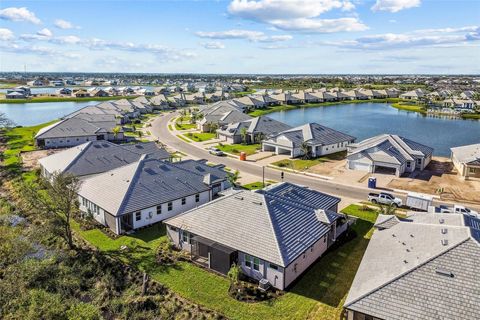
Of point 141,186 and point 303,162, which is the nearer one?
point 141,186

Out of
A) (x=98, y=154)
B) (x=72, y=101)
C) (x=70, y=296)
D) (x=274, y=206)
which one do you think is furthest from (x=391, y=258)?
(x=72, y=101)

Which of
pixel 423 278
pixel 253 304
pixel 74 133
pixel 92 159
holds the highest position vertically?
pixel 74 133

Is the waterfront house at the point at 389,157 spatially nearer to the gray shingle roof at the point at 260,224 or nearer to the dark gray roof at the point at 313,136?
the dark gray roof at the point at 313,136

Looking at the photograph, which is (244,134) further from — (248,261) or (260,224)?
(248,261)

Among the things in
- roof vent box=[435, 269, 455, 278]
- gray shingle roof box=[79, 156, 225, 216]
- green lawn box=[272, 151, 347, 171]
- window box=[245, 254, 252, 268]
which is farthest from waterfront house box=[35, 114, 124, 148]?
roof vent box=[435, 269, 455, 278]

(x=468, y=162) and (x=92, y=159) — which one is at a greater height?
(x=92, y=159)

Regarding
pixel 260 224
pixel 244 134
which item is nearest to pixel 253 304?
pixel 260 224

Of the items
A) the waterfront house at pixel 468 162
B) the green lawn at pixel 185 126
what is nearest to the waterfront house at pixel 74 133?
the green lawn at pixel 185 126
